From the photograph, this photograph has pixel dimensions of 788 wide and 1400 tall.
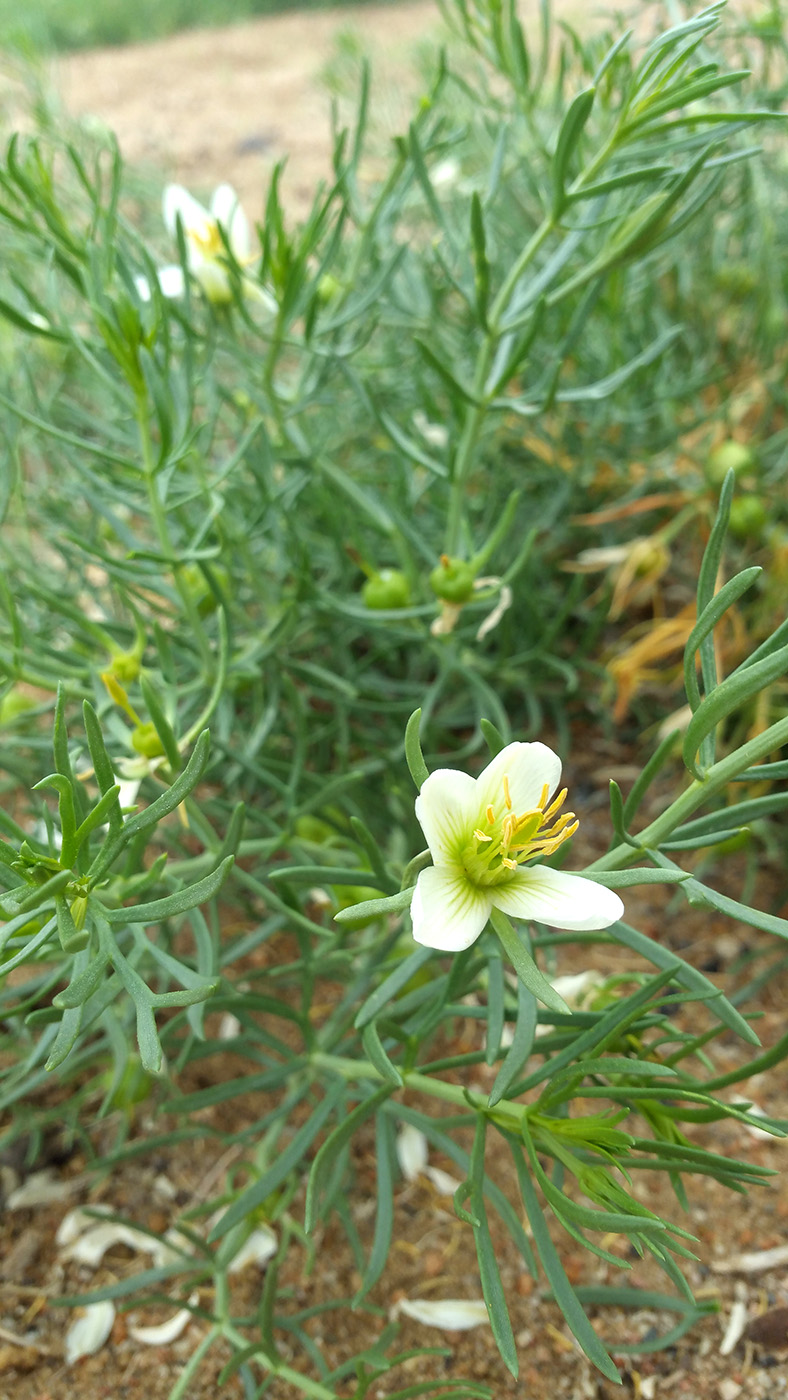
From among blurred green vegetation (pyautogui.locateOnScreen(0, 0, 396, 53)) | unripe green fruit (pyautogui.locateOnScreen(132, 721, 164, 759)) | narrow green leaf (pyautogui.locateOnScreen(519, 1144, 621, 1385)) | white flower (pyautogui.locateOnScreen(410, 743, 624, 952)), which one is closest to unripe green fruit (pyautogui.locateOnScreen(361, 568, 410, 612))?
unripe green fruit (pyautogui.locateOnScreen(132, 721, 164, 759))

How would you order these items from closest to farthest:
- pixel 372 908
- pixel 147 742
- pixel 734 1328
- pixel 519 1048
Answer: pixel 372 908 < pixel 519 1048 < pixel 147 742 < pixel 734 1328

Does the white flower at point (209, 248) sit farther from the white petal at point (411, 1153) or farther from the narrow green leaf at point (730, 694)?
the white petal at point (411, 1153)

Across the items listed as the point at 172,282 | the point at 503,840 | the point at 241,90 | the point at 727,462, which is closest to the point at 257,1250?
the point at 503,840

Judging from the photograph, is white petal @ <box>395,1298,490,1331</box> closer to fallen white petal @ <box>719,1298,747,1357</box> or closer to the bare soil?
the bare soil

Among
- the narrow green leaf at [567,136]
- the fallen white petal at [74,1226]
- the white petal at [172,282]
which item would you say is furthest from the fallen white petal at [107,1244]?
the narrow green leaf at [567,136]

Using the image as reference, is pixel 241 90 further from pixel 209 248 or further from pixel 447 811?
pixel 447 811
